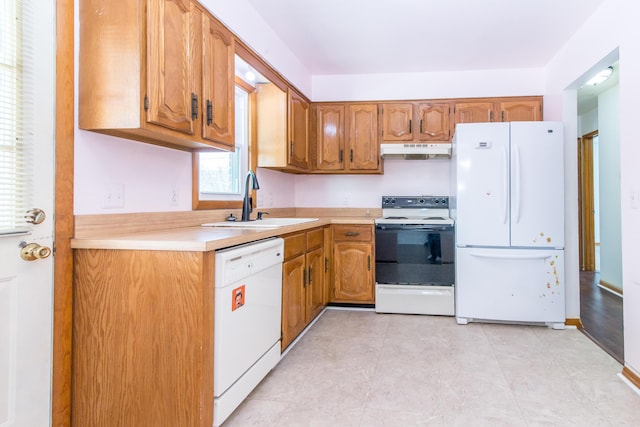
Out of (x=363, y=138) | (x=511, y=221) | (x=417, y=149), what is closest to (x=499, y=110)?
(x=417, y=149)

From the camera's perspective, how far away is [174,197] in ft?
7.58

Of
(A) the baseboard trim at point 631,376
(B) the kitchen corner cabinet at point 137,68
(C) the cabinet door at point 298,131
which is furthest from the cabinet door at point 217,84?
(A) the baseboard trim at point 631,376

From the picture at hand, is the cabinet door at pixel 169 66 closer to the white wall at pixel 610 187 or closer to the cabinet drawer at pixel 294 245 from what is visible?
the cabinet drawer at pixel 294 245

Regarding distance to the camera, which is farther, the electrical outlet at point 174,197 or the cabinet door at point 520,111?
the cabinet door at point 520,111

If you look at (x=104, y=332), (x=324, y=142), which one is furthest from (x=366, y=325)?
(x=104, y=332)

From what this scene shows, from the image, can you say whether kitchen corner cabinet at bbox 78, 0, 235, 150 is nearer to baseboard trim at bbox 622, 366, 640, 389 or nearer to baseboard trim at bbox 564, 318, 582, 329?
baseboard trim at bbox 622, 366, 640, 389

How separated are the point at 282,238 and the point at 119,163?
38.6 inches

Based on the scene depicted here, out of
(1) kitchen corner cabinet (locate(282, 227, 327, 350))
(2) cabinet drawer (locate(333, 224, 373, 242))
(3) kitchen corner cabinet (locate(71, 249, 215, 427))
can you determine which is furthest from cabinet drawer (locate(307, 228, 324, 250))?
(3) kitchen corner cabinet (locate(71, 249, 215, 427))

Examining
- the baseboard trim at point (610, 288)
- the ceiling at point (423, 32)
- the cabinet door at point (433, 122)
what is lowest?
the baseboard trim at point (610, 288)

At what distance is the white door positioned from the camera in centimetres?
138

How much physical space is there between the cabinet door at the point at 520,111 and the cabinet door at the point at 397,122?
89 centimetres

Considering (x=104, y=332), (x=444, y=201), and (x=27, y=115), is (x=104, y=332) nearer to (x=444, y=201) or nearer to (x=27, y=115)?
(x=27, y=115)

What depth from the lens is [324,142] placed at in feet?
13.5

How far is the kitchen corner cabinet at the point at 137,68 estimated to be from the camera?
1.60 meters
